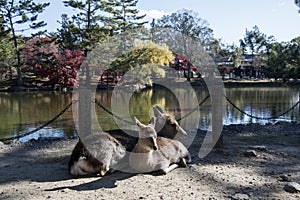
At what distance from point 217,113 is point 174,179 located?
2396 millimetres

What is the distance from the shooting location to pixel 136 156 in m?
4.77

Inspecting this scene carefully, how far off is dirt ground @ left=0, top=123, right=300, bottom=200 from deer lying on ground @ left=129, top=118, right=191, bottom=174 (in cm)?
14

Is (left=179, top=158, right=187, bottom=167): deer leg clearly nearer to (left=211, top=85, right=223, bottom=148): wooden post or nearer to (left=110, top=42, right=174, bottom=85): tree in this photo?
(left=211, top=85, right=223, bottom=148): wooden post

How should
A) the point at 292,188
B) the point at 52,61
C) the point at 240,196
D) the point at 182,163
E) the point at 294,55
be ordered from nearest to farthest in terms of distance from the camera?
the point at 240,196 → the point at 292,188 → the point at 182,163 → the point at 294,55 → the point at 52,61

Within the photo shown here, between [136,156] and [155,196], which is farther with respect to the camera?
[136,156]

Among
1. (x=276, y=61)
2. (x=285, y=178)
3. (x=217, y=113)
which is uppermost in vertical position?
(x=276, y=61)

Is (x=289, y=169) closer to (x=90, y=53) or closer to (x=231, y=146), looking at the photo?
(x=231, y=146)

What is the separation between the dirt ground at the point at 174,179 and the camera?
3998 mm

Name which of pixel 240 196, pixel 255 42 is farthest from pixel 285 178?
pixel 255 42

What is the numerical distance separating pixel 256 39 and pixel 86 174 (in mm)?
60861

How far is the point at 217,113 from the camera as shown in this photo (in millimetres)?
6652

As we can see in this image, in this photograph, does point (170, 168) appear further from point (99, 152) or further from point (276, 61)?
point (276, 61)

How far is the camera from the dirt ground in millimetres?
3998

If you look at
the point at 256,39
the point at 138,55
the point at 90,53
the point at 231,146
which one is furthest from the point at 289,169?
the point at 256,39
